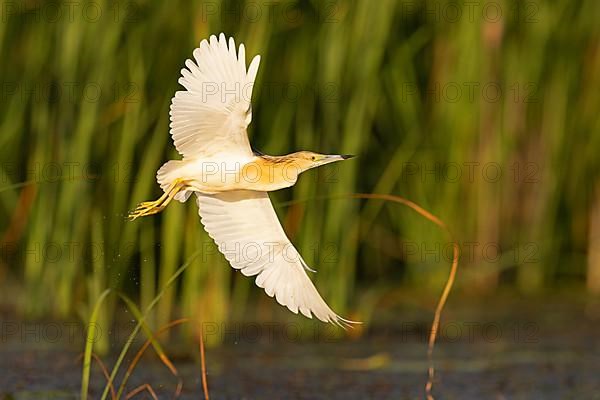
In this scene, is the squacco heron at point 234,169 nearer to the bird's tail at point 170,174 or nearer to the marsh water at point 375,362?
the bird's tail at point 170,174

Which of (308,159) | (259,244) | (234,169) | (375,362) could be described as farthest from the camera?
(375,362)

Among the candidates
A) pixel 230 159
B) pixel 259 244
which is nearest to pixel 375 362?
pixel 259 244

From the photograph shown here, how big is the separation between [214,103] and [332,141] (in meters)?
2.28

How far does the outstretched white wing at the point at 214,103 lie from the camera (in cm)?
405

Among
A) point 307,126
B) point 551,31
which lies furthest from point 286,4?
point 551,31

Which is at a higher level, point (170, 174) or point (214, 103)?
point (214, 103)

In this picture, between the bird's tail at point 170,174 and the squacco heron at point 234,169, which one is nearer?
the squacco heron at point 234,169

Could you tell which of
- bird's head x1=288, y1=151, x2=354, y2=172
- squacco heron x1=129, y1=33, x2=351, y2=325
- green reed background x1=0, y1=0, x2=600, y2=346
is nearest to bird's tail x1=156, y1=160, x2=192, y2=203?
squacco heron x1=129, y1=33, x2=351, y2=325

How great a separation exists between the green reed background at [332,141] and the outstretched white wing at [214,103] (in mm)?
1693

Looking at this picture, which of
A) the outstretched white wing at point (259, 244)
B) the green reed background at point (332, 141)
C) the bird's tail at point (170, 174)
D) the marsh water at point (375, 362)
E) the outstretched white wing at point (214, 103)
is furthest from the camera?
the green reed background at point (332, 141)

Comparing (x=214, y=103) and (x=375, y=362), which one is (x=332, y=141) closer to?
(x=375, y=362)

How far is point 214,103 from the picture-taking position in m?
4.14

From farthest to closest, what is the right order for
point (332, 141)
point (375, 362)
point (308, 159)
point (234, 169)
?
1. point (332, 141)
2. point (375, 362)
3. point (308, 159)
4. point (234, 169)

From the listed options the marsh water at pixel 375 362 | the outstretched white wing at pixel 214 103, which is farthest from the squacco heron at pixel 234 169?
the marsh water at pixel 375 362
